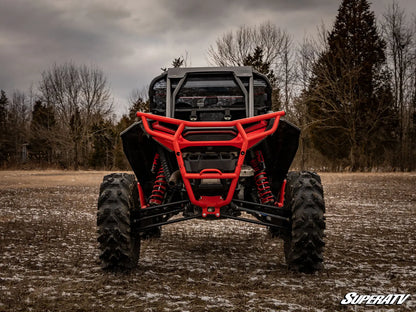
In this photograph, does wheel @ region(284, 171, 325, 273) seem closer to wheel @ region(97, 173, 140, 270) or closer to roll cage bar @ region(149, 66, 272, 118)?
roll cage bar @ region(149, 66, 272, 118)

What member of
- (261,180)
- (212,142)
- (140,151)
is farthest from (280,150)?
(140,151)

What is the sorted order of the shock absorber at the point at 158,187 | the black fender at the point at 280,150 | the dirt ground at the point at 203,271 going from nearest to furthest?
the dirt ground at the point at 203,271, the black fender at the point at 280,150, the shock absorber at the point at 158,187

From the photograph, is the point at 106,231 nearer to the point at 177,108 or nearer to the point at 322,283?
the point at 177,108

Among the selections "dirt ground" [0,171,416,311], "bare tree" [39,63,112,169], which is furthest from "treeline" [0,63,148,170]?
"dirt ground" [0,171,416,311]

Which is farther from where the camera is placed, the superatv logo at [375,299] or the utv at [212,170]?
the utv at [212,170]

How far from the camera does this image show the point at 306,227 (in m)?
4.18

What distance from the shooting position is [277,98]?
36.4 metres

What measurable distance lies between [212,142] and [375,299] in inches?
79.0

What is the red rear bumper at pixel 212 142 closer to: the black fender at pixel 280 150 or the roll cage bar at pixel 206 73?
the black fender at pixel 280 150

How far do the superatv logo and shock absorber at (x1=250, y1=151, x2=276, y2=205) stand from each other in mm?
1561

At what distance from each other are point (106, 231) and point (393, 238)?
173 inches

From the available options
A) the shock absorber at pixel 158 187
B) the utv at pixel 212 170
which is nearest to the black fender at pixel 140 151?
the utv at pixel 212 170

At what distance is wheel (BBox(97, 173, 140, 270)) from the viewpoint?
4238 mm

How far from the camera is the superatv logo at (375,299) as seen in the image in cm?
350
